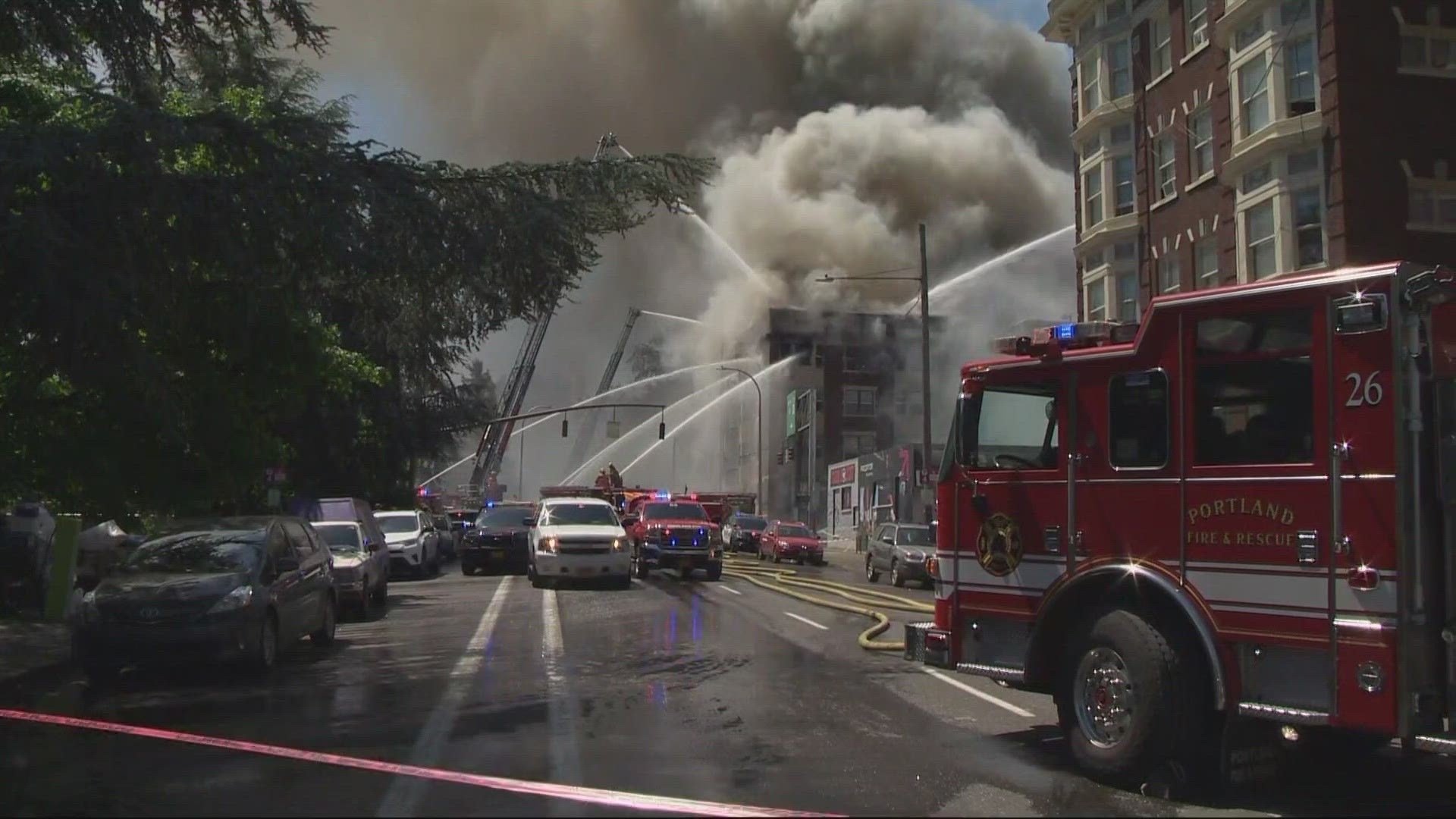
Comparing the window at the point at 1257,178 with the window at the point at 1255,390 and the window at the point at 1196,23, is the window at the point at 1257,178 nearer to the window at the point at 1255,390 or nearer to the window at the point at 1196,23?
Answer: the window at the point at 1196,23

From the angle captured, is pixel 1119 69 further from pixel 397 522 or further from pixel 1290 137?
pixel 397 522

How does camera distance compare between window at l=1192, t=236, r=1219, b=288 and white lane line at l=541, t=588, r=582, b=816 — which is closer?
white lane line at l=541, t=588, r=582, b=816

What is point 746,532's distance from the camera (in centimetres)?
4228

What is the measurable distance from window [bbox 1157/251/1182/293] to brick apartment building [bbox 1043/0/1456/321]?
1.7 inches

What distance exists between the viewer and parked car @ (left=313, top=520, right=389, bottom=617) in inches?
666

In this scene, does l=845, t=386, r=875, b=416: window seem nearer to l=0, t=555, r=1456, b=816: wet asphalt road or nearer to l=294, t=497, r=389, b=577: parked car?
l=294, t=497, r=389, b=577: parked car

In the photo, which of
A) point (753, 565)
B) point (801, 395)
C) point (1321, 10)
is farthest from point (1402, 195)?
point (801, 395)

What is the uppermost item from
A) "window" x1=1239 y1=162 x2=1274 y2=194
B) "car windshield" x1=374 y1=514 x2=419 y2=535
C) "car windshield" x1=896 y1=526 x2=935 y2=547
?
"window" x1=1239 y1=162 x2=1274 y2=194

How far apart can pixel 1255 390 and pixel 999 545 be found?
1.97 metres

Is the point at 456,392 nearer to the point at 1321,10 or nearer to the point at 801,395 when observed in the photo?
the point at 1321,10

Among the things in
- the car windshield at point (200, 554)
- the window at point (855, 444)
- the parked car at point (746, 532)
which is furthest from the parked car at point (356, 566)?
the window at point (855, 444)

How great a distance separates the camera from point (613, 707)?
362 inches

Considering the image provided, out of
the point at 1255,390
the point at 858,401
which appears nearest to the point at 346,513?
the point at 1255,390

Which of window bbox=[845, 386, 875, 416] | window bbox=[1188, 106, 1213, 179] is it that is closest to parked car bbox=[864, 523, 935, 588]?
window bbox=[1188, 106, 1213, 179]
